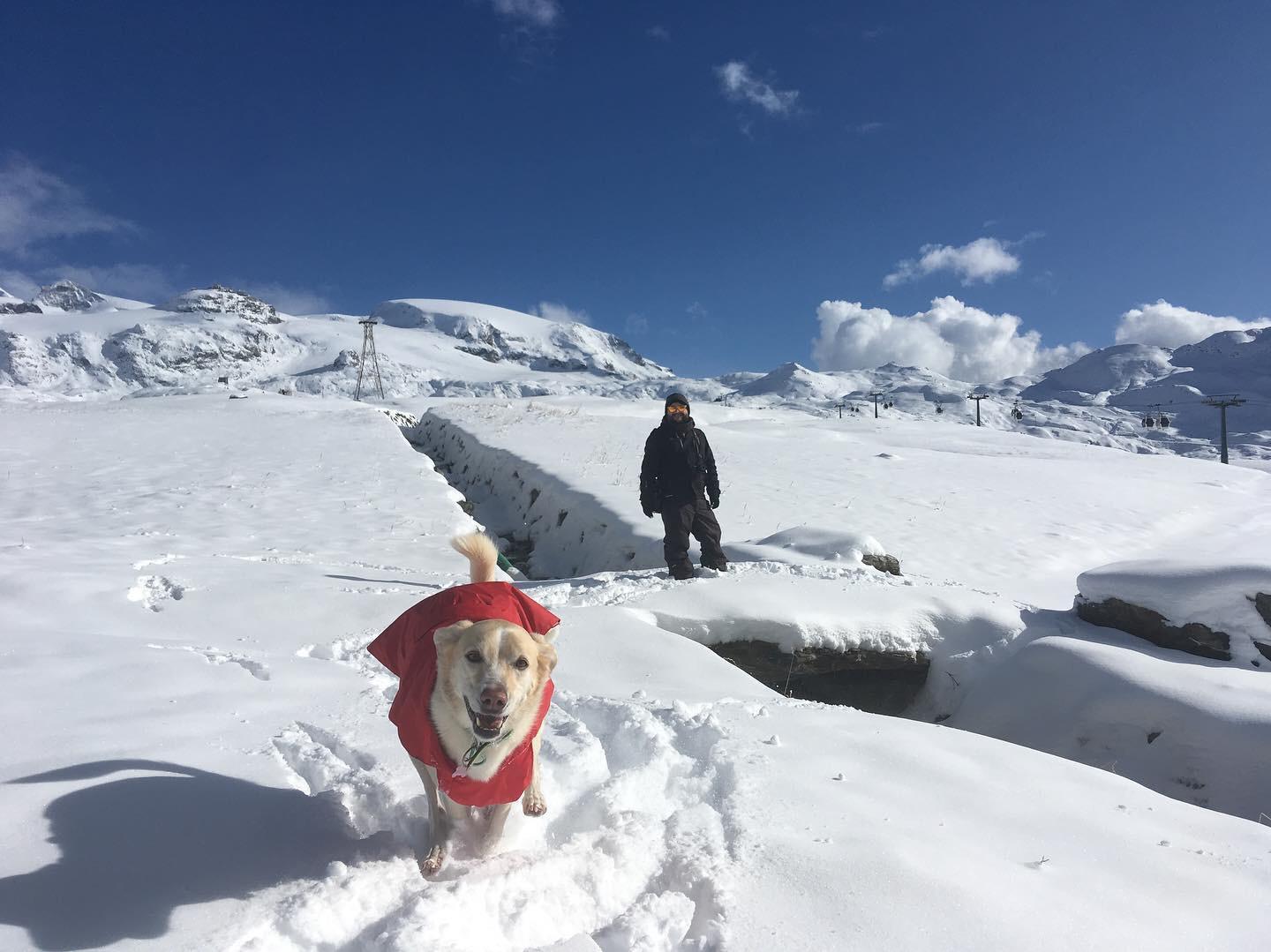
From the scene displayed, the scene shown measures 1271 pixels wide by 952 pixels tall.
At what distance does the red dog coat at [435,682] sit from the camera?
→ 2471 mm

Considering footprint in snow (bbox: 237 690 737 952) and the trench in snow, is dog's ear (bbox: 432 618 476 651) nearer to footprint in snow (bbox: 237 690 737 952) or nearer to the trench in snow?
footprint in snow (bbox: 237 690 737 952)

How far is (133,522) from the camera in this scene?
9.05 metres

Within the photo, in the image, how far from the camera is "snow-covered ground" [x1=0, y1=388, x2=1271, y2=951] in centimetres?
217

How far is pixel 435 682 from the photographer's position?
259 cm

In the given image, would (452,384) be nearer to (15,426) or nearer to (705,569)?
(15,426)

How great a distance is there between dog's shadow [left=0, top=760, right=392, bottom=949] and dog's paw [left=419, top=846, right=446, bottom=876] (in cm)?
18

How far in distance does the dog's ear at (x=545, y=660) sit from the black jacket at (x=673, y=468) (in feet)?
14.7

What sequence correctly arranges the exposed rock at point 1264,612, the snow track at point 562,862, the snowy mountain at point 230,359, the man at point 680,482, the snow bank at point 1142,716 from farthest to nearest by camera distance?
the snowy mountain at point 230,359, the man at point 680,482, the exposed rock at point 1264,612, the snow bank at point 1142,716, the snow track at point 562,862

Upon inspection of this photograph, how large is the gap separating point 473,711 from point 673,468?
5.01 m

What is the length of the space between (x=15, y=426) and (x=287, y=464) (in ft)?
42.6

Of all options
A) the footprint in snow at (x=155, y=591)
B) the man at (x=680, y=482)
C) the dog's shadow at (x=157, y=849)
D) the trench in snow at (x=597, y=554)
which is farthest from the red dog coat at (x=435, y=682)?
the man at (x=680, y=482)

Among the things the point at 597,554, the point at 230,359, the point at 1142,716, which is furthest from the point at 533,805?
the point at 230,359

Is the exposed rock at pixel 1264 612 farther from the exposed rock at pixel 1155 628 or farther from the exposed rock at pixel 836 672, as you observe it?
the exposed rock at pixel 836 672

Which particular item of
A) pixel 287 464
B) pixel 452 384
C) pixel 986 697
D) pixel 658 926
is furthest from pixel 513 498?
pixel 452 384
